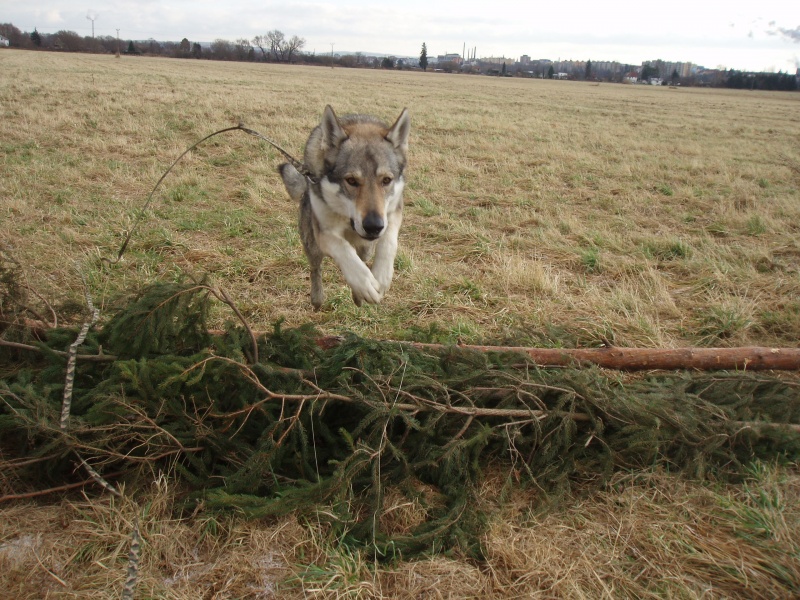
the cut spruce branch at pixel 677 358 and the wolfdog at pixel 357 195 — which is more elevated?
the wolfdog at pixel 357 195

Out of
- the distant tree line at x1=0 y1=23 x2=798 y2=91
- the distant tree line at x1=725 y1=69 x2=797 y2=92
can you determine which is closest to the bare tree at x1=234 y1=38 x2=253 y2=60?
the distant tree line at x1=0 y1=23 x2=798 y2=91

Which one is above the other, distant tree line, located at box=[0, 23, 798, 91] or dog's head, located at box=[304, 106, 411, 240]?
distant tree line, located at box=[0, 23, 798, 91]

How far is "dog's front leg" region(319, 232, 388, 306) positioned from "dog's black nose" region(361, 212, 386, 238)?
241mm

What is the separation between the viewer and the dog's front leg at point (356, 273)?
418cm

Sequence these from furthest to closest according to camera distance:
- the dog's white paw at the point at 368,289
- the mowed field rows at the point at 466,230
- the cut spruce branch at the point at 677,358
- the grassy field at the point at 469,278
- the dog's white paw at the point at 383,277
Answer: the mowed field rows at the point at 466,230, the dog's white paw at the point at 383,277, the dog's white paw at the point at 368,289, the cut spruce branch at the point at 677,358, the grassy field at the point at 469,278

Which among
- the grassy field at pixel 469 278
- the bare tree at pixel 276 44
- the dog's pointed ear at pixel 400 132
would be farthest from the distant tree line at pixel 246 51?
the dog's pointed ear at pixel 400 132

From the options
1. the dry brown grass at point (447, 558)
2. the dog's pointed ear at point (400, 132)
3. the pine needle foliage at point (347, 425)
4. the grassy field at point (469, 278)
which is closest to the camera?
the dry brown grass at point (447, 558)

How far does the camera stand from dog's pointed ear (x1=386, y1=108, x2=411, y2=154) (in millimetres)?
5051

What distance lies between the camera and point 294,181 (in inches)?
232

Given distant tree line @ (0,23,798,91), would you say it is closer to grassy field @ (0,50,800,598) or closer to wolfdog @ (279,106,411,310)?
grassy field @ (0,50,800,598)

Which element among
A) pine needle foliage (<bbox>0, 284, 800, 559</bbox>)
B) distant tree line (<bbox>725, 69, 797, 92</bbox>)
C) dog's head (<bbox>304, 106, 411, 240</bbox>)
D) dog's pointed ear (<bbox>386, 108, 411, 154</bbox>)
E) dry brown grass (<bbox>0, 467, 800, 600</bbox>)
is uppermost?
distant tree line (<bbox>725, 69, 797, 92</bbox>)

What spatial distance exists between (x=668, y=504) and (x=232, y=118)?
17.9 metres

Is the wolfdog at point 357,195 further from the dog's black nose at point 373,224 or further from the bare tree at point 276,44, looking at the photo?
the bare tree at point 276,44

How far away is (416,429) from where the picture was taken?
123 inches
